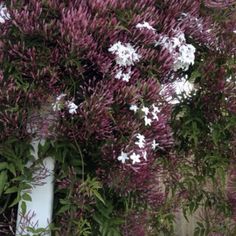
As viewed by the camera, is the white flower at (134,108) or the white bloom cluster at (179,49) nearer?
the white flower at (134,108)

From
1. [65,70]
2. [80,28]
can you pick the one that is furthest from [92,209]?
[80,28]

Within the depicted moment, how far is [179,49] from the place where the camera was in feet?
8.96

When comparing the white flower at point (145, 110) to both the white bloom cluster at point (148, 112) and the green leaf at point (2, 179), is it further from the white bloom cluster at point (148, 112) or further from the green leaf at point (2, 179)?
the green leaf at point (2, 179)

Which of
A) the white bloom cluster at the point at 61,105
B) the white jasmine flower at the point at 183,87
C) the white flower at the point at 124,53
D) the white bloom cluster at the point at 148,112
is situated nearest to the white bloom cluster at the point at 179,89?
the white jasmine flower at the point at 183,87

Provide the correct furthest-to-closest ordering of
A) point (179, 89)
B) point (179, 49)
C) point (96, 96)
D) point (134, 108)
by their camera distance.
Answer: point (179, 89) → point (179, 49) → point (134, 108) → point (96, 96)

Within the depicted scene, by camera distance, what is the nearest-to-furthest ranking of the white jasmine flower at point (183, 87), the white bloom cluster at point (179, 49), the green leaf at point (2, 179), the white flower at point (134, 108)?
the green leaf at point (2, 179) → the white flower at point (134, 108) → the white bloom cluster at point (179, 49) → the white jasmine flower at point (183, 87)

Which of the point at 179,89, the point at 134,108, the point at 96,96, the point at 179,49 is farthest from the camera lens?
the point at 179,89

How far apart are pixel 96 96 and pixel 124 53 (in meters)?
0.24

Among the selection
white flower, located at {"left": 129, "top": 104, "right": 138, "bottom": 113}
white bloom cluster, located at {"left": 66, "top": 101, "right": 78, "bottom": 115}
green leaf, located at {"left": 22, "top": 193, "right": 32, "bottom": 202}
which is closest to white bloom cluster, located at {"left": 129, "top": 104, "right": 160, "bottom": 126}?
white flower, located at {"left": 129, "top": 104, "right": 138, "bottom": 113}

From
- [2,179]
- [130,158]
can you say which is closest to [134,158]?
[130,158]

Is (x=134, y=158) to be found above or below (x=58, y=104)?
below

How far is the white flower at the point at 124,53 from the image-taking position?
248 cm

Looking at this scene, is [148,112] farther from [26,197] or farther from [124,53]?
[26,197]

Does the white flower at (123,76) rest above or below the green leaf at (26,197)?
above
